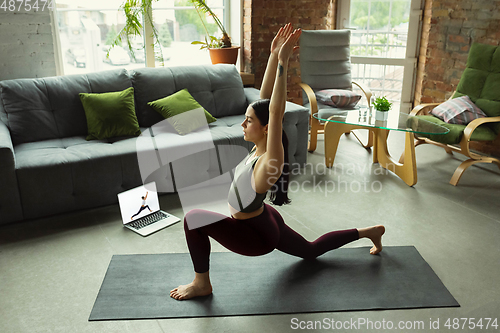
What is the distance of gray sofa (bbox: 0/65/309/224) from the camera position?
2738 mm

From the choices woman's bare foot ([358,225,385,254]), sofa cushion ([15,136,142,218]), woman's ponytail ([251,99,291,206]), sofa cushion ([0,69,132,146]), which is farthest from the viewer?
sofa cushion ([0,69,132,146])

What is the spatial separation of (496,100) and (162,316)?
3.25 metres

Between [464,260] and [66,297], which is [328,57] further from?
[66,297]

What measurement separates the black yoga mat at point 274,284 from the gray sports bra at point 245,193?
19.1 inches

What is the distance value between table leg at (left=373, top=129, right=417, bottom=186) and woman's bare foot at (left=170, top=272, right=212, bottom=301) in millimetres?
2005

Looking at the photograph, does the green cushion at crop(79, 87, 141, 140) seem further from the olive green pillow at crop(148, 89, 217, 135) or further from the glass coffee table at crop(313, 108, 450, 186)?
the glass coffee table at crop(313, 108, 450, 186)

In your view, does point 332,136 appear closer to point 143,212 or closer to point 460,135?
point 460,135

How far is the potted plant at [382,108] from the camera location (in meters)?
3.43

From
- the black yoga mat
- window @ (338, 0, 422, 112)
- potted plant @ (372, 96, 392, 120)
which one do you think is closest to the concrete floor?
the black yoga mat

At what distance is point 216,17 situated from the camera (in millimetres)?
4438

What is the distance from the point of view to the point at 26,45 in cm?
358

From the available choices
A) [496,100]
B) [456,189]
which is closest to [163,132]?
[456,189]

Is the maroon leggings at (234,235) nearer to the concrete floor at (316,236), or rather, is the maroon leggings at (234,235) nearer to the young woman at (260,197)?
the young woman at (260,197)

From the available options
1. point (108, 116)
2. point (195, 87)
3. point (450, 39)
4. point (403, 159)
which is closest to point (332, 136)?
point (403, 159)
